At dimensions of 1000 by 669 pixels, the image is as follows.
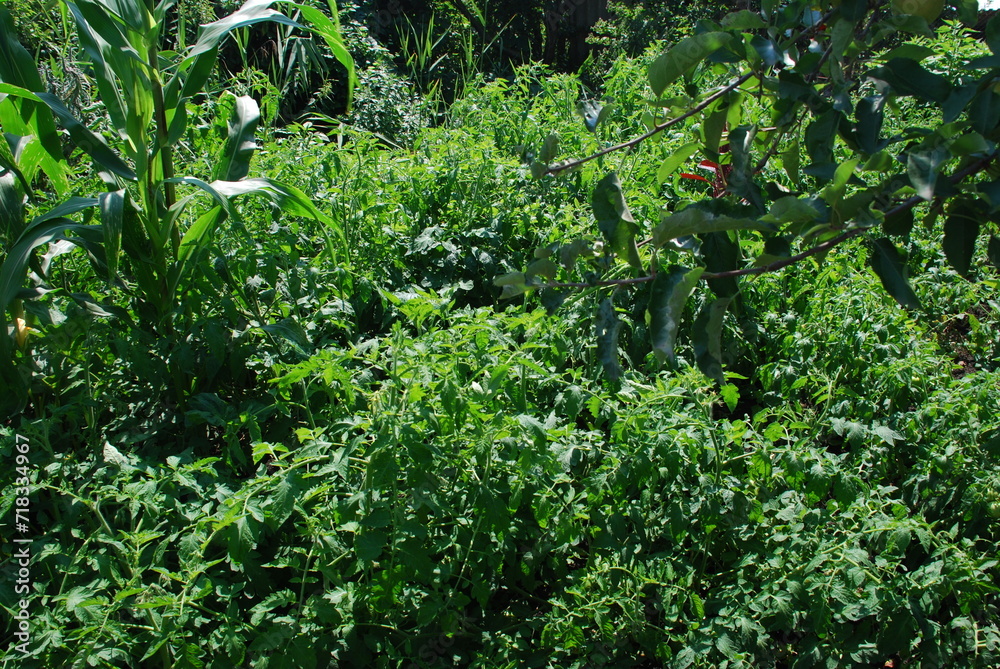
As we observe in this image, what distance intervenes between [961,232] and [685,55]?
52cm

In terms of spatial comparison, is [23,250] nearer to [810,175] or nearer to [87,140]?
[87,140]

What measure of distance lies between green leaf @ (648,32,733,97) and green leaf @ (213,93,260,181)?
5.92 feet

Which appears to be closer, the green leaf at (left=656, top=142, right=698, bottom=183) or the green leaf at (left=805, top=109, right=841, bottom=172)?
the green leaf at (left=805, top=109, right=841, bottom=172)

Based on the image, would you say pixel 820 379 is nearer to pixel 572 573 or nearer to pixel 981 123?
pixel 572 573

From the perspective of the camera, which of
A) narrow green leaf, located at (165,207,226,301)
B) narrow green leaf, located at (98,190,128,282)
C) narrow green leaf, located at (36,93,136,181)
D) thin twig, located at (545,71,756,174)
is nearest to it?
thin twig, located at (545,71,756,174)

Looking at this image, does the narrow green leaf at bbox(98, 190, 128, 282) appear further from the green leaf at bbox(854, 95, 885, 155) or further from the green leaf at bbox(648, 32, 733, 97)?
the green leaf at bbox(854, 95, 885, 155)

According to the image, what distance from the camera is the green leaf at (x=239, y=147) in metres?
2.61

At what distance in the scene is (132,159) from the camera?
2574mm

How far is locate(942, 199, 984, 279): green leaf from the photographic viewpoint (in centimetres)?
119

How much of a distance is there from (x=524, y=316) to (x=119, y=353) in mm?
1204

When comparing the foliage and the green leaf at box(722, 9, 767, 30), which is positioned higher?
the green leaf at box(722, 9, 767, 30)

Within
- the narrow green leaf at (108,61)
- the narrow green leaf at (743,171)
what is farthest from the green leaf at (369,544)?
the narrow green leaf at (108,61)

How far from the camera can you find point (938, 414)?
2.15 m

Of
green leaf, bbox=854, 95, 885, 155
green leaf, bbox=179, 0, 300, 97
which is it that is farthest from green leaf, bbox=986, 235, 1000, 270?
green leaf, bbox=179, 0, 300, 97
